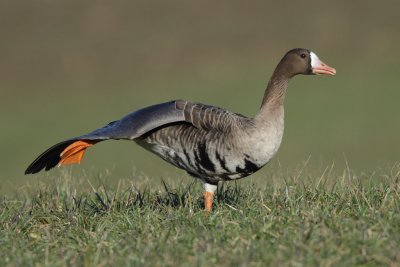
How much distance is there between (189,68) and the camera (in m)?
31.3

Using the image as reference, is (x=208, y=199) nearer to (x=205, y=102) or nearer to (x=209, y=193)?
(x=209, y=193)

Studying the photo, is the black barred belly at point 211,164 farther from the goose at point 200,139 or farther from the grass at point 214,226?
the grass at point 214,226

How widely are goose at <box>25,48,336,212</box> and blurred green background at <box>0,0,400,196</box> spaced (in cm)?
1025

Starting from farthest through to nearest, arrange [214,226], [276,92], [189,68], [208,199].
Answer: [189,68] → [276,92] → [208,199] → [214,226]

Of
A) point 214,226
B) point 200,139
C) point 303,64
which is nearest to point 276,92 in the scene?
point 303,64

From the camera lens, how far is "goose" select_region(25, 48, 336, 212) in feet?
22.4

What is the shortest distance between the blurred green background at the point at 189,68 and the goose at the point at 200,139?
1025cm

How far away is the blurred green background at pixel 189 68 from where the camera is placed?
2072cm

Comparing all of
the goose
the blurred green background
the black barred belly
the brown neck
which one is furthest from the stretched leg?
the blurred green background

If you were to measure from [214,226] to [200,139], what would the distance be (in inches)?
47.0

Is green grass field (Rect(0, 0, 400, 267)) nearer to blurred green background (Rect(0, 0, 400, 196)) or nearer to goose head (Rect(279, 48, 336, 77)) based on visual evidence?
Result: blurred green background (Rect(0, 0, 400, 196))

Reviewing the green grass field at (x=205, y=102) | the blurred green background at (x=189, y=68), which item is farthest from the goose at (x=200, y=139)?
the blurred green background at (x=189, y=68)

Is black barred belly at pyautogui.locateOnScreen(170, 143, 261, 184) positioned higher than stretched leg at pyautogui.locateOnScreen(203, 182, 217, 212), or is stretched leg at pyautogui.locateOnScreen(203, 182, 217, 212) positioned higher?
black barred belly at pyautogui.locateOnScreen(170, 143, 261, 184)

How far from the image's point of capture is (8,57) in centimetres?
3225
